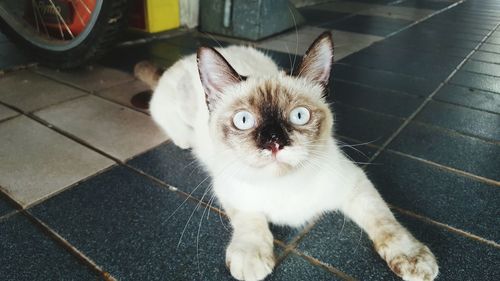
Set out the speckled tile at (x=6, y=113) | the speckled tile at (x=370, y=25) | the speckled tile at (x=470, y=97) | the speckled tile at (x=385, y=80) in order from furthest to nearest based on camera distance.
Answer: the speckled tile at (x=370, y=25) → the speckled tile at (x=385, y=80) → the speckled tile at (x=470, y=97) → the speckled tile at (x=6, y=113)

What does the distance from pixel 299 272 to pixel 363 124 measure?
128 cm

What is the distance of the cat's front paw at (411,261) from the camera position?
119cm

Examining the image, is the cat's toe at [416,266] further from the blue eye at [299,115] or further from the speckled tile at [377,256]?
the blue eye at [299,115]

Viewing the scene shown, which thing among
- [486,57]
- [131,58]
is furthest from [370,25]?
[131,58]

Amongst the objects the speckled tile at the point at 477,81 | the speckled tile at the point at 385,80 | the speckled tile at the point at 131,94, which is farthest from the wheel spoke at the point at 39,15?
the speckled tile at the point at 477,81

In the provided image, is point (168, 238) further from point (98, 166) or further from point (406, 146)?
point (406, 146)

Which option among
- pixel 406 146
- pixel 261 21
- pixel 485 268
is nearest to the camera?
pixel 485 268

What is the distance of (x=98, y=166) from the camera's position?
6.09 feet

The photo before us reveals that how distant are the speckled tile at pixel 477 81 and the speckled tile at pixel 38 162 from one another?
2732 millimetres

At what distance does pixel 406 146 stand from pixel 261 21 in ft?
7.60

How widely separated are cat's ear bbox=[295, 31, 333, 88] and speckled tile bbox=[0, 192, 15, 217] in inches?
51.2

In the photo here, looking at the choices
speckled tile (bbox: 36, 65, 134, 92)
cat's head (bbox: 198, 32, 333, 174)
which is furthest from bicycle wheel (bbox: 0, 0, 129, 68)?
cat's head (bbox: 198, 32, 333, 174)

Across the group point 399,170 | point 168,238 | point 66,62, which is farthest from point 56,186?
point 399,170

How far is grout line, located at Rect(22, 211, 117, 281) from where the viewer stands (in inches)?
49.5
